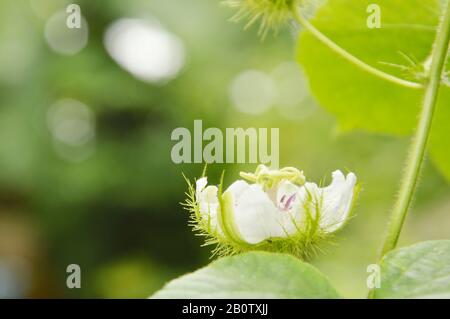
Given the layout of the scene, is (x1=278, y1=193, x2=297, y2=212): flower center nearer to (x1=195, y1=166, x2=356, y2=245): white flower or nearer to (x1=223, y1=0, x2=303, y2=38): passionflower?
(x1=195, y1=166, x2=356, y2=245): white flower

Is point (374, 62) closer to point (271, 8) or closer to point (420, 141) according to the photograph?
point (271, 8)

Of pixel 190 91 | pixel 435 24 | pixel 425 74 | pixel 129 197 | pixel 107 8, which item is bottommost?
pixel 425 74

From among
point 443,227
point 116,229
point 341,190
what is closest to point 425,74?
point 341,190

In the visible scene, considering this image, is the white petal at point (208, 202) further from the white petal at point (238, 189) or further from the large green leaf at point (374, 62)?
the large green leaf at point (374, 62)

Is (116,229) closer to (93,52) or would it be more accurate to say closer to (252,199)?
(93,52)

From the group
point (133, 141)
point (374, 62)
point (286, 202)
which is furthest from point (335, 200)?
point (133, 141)

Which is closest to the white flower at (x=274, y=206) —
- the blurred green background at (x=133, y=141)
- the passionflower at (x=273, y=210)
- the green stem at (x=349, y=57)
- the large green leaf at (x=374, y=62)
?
the passionflower at (x=273, y=210)
